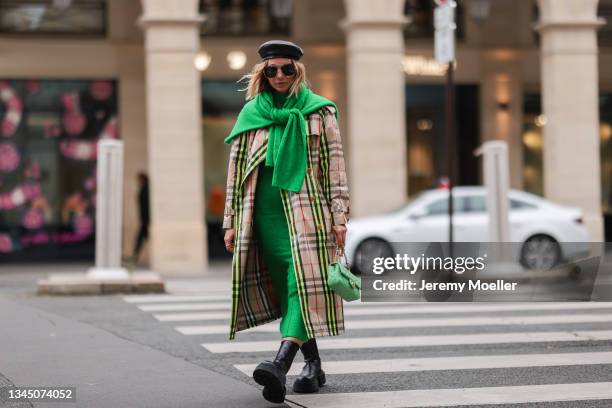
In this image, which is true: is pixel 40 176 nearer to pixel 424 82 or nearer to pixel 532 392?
pixel 424 82

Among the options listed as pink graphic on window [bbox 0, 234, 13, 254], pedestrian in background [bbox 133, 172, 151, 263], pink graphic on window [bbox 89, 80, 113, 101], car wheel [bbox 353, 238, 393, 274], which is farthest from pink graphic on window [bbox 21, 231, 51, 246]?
car wheel [bbox 353, 238, 393, 274]

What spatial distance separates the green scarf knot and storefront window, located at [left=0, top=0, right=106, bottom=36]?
16.8 meters

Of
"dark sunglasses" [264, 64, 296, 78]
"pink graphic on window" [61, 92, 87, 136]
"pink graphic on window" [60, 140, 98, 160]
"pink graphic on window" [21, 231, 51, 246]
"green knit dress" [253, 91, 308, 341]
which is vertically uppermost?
"pink graphic on window" [61, 92, 87, 136]

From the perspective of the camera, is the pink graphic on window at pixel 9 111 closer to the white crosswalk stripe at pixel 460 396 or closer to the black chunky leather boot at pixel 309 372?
the black chunky leather boot at pixel 309 372

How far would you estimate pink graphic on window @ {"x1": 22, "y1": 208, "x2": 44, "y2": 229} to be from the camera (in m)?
22.7

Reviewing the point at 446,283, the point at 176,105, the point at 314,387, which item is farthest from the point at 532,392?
the point at 176,105

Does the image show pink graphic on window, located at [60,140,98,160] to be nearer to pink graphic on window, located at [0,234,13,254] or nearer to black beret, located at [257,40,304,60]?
pink graphic on window, located at [0,234,13,254]

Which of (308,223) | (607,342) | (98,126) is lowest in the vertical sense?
(607,342)

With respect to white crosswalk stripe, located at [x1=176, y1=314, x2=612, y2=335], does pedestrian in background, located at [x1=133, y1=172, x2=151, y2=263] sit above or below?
above

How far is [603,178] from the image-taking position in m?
25.7

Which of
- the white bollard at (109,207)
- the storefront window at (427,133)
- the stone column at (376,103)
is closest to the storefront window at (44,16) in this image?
the stone column at (376,103)

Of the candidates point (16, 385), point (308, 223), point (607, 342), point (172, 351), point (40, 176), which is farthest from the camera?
point (40, 176)

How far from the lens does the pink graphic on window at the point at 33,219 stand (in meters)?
22.7

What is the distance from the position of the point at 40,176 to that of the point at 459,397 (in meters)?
17.5
